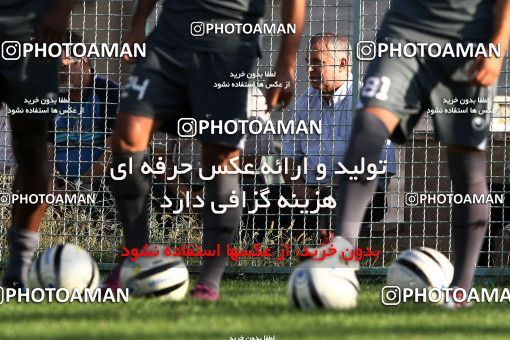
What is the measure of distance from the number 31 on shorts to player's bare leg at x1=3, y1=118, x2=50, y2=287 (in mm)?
1672

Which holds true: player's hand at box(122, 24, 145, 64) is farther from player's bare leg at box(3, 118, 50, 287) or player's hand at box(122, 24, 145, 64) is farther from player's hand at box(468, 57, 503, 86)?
player's hand at box(468, 57, 503, 86)

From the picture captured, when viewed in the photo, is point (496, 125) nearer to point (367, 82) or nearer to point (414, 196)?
point (414, 196)

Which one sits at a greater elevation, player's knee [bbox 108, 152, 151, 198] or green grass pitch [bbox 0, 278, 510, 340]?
player's knee [bbox 108, 152, 151, 198]

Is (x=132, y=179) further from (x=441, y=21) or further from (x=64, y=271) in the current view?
(x=441, y=21)

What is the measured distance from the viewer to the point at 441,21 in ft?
17.8

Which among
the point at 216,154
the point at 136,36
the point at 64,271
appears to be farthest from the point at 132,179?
the point at 136,36

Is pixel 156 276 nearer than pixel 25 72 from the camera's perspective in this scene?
Yes

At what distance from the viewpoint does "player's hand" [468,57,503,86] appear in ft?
17.3

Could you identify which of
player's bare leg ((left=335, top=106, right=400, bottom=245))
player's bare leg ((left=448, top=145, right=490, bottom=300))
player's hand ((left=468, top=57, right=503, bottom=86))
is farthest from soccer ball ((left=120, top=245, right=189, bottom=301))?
player's hand ((left=468, top=57, right=503, bottom=86))

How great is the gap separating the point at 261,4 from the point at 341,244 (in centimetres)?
125

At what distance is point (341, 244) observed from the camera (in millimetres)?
5051

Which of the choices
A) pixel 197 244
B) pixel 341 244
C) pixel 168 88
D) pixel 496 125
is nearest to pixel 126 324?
pixel 341 244

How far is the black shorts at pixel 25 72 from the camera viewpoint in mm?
5926

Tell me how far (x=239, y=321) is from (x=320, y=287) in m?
0.45
